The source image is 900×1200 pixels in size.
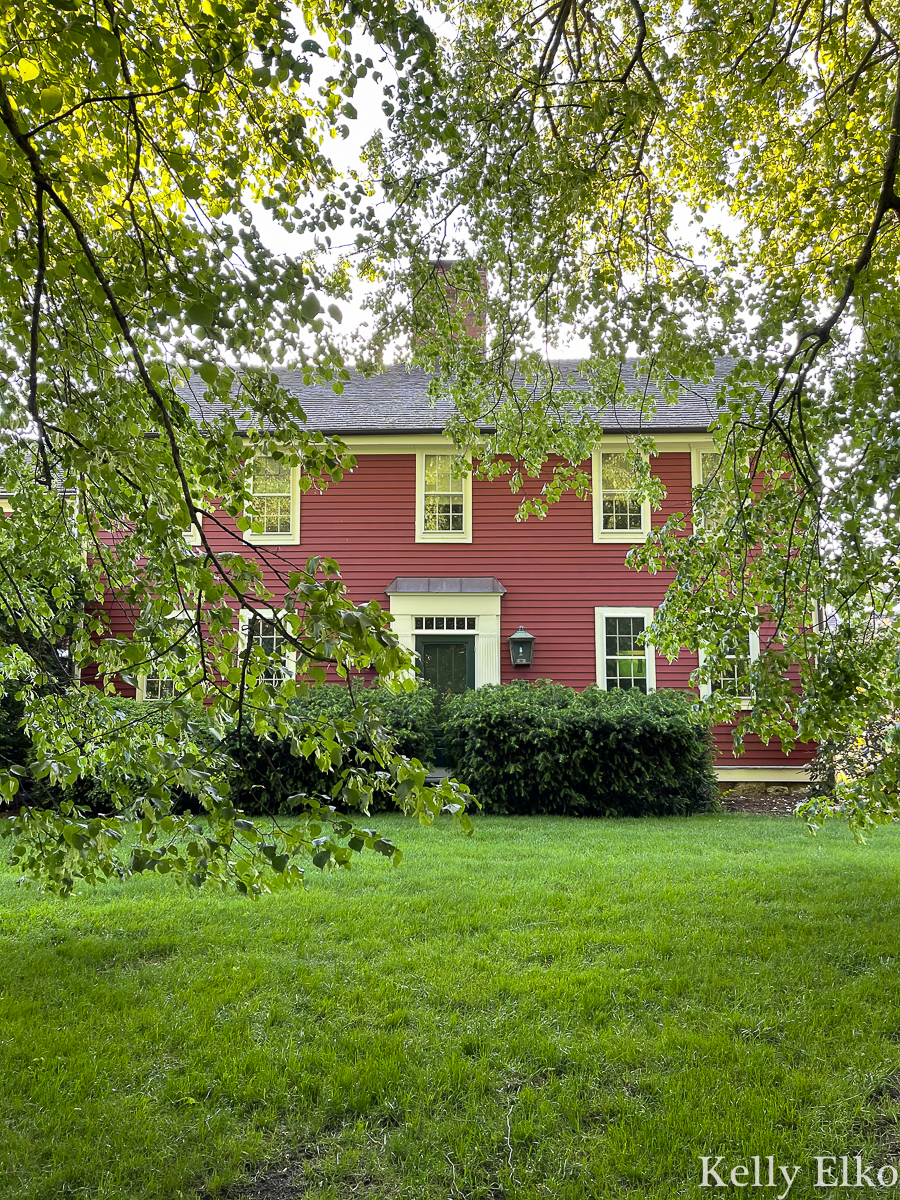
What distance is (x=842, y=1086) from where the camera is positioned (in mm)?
2910

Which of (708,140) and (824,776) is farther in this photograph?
(824,776)

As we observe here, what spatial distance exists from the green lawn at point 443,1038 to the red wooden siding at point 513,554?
7.03 meters

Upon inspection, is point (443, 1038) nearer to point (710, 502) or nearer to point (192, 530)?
point (710, 502)

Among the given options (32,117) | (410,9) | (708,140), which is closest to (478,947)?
(32,117)

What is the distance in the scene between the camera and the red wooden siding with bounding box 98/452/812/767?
12.5 metres

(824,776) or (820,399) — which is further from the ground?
(820,399)

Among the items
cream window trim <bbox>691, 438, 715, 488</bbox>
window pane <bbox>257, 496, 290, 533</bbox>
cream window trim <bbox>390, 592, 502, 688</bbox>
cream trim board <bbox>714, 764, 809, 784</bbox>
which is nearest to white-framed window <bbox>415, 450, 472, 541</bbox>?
cream window trim <bbox>390, 592, 502, 688</bbox>

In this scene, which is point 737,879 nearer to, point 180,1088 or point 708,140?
point 180,1088

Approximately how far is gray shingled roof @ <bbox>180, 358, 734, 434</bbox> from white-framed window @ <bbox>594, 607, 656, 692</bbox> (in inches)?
120

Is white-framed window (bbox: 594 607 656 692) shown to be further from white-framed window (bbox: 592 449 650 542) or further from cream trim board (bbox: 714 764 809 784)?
cream trim board (bbox: 714 764 809 784)

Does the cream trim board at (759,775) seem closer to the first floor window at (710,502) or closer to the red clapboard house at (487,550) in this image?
the red clapboard house at (487,550)

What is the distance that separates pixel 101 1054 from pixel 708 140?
7.21 meters

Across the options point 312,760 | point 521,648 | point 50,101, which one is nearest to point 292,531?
point 521,648

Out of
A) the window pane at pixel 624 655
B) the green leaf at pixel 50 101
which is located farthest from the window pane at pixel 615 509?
the green leaf at pixel 50 101
